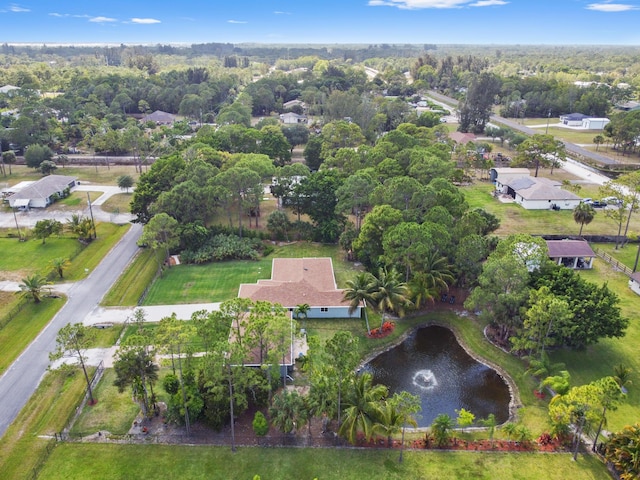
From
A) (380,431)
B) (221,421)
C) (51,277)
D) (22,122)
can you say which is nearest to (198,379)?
(221,421)

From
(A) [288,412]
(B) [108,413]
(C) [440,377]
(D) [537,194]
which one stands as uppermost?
(D) [537,194]

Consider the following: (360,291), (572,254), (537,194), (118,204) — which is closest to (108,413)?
(360,291)

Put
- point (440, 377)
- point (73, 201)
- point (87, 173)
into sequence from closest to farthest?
point (440, 377)
point (73, 201)
point (87, 173)

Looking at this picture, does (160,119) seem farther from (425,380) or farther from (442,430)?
(442,430)

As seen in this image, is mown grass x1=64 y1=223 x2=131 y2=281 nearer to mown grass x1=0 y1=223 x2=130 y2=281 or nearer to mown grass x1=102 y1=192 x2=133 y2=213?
mown grass x1=0 y1=223 x2=130 y2=281

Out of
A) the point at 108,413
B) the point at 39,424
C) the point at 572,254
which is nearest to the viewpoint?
the point at 39,424

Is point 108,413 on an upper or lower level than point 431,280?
lower

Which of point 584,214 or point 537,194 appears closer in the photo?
point 584,214
